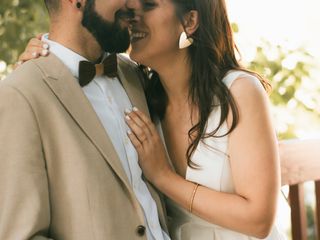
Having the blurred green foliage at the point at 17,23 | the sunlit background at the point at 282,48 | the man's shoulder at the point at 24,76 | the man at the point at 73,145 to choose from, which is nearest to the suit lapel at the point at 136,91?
the man at the point at 73,145

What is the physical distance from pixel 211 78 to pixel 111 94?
37 centimetres

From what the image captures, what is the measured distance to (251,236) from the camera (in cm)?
202

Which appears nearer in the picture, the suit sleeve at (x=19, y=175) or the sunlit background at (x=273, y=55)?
the suit sleeve at (x=19, y=175)

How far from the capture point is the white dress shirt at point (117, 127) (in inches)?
71.7

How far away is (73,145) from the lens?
164 centimetres

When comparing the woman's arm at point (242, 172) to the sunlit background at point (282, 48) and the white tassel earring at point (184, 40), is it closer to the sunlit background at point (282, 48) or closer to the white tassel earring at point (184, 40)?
the white tassel earring at point (184, 40)

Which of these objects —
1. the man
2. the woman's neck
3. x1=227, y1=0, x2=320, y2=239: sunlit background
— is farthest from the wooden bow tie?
x1=227, y1=0, x2=320, y2=239: sunlit background

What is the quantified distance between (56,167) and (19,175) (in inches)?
4.8

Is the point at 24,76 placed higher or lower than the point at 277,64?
higher

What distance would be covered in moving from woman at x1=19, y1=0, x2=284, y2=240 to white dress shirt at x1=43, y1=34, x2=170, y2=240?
33mm

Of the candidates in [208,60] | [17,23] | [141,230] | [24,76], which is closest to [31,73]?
[24,76]

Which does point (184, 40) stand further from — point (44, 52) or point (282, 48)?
point (282, 48)

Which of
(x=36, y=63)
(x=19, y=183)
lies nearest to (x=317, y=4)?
(x=36, y=63)

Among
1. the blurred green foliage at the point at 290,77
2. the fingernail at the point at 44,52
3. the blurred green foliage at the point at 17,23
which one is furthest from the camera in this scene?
the blurred green foliage at the point at 290,77
